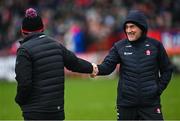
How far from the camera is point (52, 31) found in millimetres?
29828

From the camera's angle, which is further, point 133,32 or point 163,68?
point 163,68

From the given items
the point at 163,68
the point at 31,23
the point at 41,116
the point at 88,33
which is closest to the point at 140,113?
the point at 163,68

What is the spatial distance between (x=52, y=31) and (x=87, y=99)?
10.1 m

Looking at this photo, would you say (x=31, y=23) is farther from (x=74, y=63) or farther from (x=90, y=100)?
(x=90, y=100)

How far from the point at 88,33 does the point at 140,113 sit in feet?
60.8

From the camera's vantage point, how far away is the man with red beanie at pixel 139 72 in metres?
10.2

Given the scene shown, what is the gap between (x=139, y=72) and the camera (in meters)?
10.3

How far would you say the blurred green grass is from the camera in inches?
662

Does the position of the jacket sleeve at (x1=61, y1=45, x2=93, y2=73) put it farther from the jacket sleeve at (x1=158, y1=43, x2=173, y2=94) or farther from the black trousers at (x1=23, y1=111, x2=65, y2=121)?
the jacket sleeve at (x1=158, y1=43, x2=173, y2=94)

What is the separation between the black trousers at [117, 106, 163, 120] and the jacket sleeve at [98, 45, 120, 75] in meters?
0.70

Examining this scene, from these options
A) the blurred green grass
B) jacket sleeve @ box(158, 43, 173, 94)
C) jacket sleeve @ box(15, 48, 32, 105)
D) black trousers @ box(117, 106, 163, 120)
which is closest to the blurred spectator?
the blurred green grass

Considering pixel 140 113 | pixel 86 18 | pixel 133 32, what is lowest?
pixel 140 113

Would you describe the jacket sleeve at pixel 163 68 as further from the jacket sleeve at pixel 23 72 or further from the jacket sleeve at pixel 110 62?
the jacket sleeve at pixel 23 72

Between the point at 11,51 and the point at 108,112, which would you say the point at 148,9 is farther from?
the point at 108,112
